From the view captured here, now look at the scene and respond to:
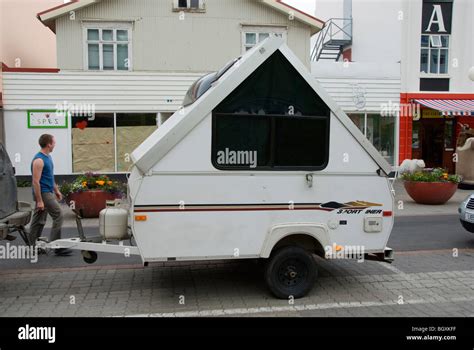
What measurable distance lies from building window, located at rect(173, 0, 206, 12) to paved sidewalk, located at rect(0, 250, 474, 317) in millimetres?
13195

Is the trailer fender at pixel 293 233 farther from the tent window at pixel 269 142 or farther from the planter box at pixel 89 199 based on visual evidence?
the planter box at pixel 89 199

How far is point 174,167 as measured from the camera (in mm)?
4715

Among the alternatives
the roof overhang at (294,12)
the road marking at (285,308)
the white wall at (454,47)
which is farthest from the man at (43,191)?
the white wall at (454,47)

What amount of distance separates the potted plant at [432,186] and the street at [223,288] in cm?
532

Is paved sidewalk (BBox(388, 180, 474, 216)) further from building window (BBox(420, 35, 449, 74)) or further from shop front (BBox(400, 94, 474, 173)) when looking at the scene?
building window (BBox(420, 35, 449, 74))

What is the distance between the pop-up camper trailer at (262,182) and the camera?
473 cm

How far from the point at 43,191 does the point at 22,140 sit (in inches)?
422

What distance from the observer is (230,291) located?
556 centimetres

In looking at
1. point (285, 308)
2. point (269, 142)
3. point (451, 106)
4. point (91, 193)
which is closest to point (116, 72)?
point (91, 193)

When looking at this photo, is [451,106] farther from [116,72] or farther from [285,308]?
[285,308]

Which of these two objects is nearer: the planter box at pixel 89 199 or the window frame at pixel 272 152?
the window frame at pixel 272 152
